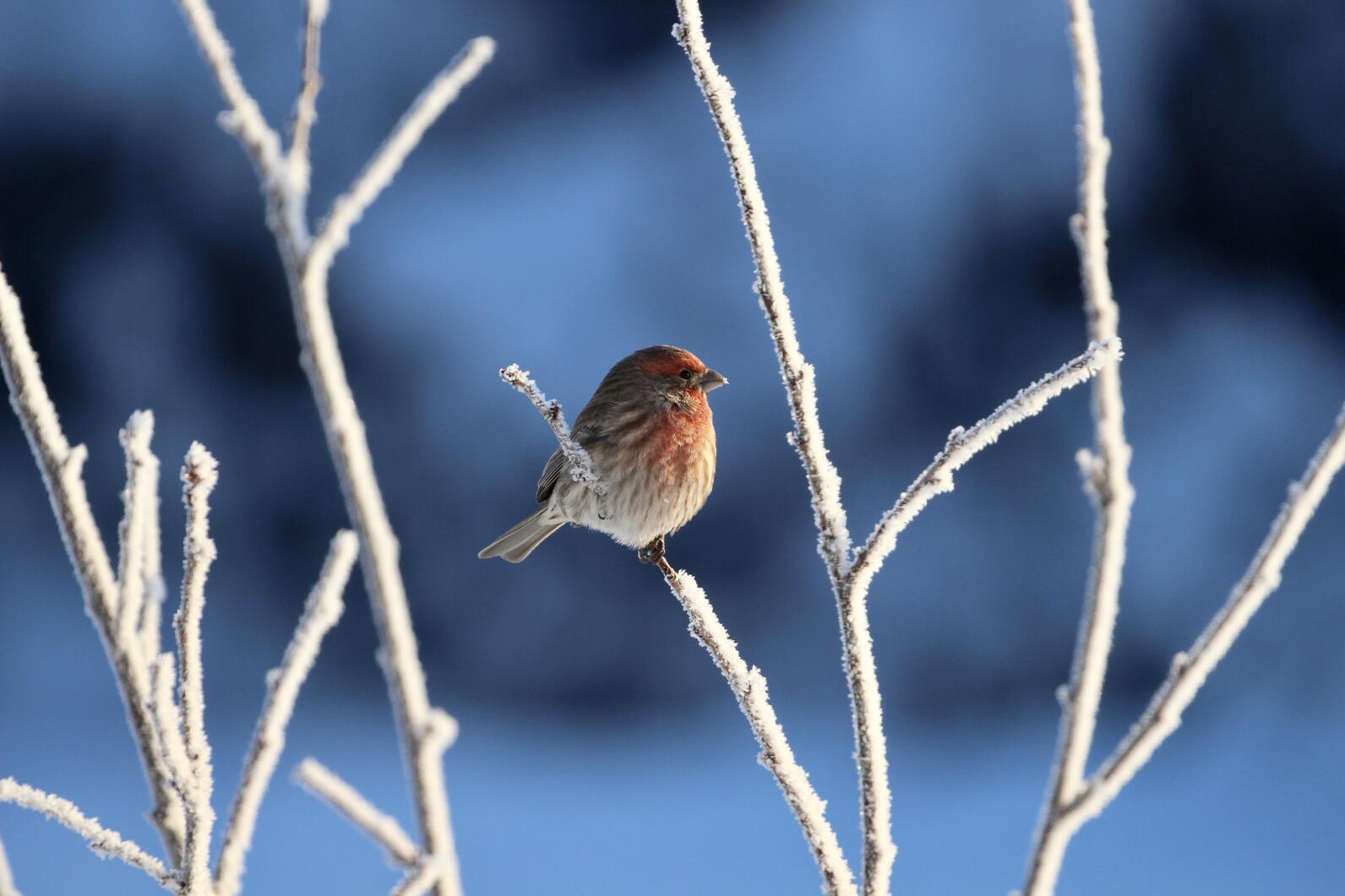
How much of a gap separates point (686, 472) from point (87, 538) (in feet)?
6.56

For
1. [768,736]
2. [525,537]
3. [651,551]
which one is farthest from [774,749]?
[525,537]

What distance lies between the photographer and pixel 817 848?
127 cm

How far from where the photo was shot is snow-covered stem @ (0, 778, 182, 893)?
110cm

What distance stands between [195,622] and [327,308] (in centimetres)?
50

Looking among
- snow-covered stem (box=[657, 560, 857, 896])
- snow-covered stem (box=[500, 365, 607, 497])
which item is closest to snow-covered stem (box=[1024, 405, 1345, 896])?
snow-covered stem (box=[657, 560, 857, 896])

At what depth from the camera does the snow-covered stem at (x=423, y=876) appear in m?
0.87

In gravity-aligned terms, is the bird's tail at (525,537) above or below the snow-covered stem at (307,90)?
above

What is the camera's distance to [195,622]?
→ 1145 millimetres

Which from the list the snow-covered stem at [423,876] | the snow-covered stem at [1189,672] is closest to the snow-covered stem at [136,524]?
the snow-covered stem at [423,876]

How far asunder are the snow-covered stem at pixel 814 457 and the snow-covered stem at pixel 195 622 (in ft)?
1.83

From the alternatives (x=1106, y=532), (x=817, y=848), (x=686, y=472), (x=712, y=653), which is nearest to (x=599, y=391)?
(x=686, y=472)

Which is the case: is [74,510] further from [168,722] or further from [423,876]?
[423,876]

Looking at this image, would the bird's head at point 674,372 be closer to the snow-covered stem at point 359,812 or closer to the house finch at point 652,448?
the house finch at point 652,448

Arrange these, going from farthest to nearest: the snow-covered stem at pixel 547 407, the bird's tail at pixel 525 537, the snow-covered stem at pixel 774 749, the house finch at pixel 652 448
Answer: the bird's tail at pixel 525 537 < the house finch at pixel 652 448 < the snow-covered stem at pixel 547 407 < the snow-covered stem at pixel 774 749
